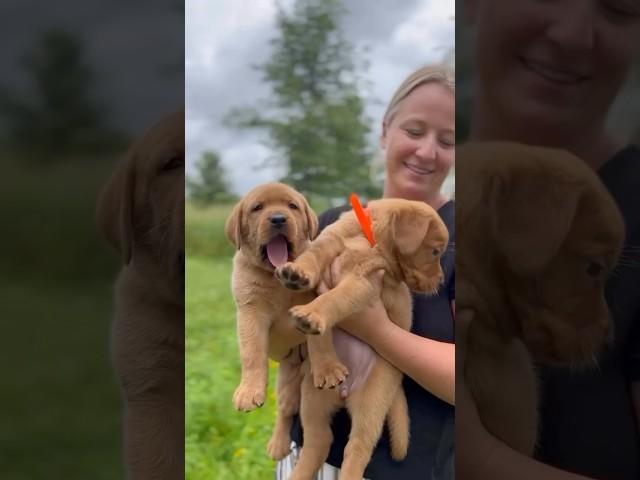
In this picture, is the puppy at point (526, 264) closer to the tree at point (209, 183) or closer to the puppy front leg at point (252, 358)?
the puppy front leg at point (252, 358)

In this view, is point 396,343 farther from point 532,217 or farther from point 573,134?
point 573,134

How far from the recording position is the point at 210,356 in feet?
7.18

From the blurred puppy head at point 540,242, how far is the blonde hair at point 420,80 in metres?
0.25

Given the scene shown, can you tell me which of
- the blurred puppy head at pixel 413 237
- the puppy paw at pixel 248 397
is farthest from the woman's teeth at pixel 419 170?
the puppy paw at pixel 248 397

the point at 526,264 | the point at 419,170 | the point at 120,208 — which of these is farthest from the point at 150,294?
the point at 526,264

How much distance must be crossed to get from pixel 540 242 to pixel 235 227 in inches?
42.8

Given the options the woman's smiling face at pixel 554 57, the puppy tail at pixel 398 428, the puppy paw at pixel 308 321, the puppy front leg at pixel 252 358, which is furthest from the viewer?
the woman's smiling face at pixel 554 57

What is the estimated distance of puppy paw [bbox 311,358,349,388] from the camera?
205cm

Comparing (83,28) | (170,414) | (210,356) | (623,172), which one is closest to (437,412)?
(210,356)

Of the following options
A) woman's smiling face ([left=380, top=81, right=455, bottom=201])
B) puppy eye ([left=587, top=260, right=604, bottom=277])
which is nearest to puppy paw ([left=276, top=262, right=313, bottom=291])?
woman's smiling face ([left=380, top=81, right=455, bottom=201])

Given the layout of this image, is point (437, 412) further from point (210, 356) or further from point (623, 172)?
point (623, 172)

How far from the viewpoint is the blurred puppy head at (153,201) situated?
2145mm

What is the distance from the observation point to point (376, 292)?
211 centimetres

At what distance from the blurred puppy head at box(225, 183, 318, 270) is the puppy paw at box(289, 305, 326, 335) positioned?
0.20m
